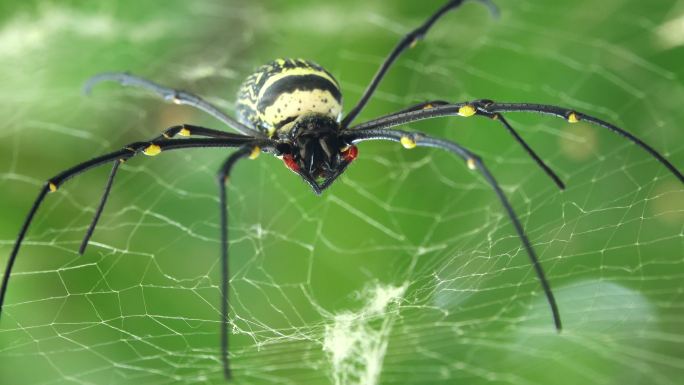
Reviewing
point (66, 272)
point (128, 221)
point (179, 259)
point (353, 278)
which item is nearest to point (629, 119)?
point (353, 278)

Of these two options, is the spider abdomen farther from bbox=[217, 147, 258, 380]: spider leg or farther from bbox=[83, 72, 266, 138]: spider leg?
bbox=[217, 147, 258, 380]: spider leg

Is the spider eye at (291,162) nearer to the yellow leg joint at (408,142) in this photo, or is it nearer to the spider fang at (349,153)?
the spider fang at (349,153)

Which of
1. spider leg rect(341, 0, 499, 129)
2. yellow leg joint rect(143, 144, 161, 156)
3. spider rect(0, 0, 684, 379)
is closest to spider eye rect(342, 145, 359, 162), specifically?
spider rect(0, 0, 684, 379)

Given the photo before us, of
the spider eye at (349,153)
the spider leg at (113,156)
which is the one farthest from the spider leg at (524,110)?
the spider leg at (113,156)

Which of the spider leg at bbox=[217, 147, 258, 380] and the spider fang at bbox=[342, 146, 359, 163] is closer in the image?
the spider leg at bbox=[217, 147, 258, 380]

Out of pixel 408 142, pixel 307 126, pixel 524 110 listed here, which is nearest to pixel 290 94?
pixel 307 126

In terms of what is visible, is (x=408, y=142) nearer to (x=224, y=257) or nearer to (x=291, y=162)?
(x=291, y=162)
